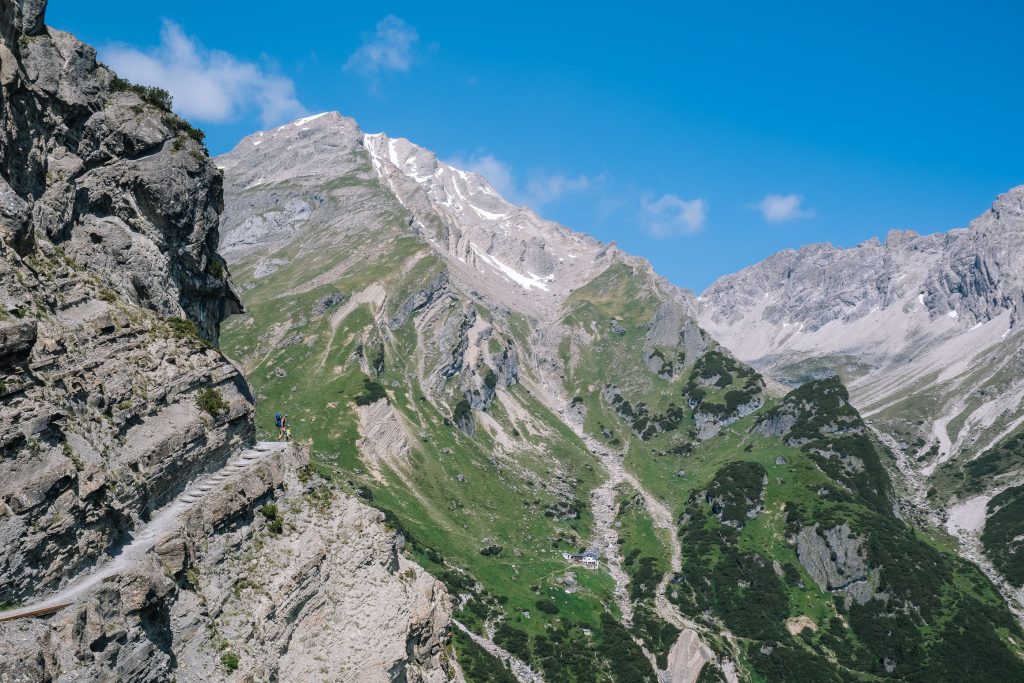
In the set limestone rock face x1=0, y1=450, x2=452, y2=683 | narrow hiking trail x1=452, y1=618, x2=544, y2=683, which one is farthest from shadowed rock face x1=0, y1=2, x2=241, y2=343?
narrow hiking trail x1=452, y1=618, x2=544, y2=683

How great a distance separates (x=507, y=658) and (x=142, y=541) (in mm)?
113326

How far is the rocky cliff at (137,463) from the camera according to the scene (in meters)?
27.9

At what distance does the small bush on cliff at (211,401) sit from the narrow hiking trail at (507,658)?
104079 mm

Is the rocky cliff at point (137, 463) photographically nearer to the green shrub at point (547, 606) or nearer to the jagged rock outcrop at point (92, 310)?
the jagged rock outcrop at point (92, 310)

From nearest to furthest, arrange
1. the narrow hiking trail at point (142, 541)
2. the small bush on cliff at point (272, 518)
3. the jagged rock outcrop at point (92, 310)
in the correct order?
1. the narrow hiking trail at point (142, 541)
2. the jagged rock outcrop at point (92, 310)
3. the small bush on cliff at point (272, 518)

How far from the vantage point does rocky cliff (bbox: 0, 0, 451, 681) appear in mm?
27891

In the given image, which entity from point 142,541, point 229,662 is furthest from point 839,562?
point 142,541

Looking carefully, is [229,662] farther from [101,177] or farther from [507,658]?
[507,658]

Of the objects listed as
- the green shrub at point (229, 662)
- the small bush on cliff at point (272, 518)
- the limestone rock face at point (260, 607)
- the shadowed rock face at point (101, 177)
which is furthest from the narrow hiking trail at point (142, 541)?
the shadowed rock face at point (101, 177)

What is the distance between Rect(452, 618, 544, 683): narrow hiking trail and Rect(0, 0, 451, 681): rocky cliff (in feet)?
286

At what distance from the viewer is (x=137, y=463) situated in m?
34.7

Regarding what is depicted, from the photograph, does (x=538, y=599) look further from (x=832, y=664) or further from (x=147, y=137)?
(x=147, y=137)

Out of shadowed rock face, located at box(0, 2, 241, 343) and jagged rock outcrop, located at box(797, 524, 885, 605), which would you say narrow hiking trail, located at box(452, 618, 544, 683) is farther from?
jagged rock outcrop, located at box(797, 524, 885, 605)

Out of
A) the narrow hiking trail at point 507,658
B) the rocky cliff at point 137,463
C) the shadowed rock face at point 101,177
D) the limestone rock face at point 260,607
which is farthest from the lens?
the narrow hiking trail at point 507,658
